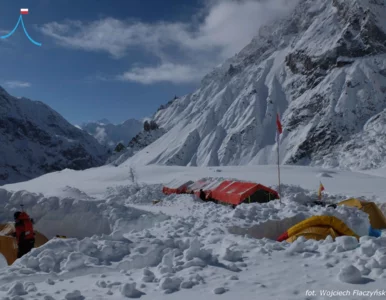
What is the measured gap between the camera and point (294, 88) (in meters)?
160

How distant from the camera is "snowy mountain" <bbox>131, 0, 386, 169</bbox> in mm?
118312

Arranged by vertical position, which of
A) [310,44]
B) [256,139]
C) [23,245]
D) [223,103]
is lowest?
[23,245]

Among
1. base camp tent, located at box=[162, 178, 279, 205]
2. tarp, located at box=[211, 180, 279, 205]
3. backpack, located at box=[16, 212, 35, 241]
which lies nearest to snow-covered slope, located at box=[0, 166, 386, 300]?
backpack, located at box=[16, 212, 35, 241]

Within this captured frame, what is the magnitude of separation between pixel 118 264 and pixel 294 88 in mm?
162611

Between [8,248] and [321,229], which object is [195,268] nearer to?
[321,229]

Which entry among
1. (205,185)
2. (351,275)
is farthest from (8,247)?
(205,185)

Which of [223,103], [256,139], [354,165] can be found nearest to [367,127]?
[354,165]

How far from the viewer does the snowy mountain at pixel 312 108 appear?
388 ft

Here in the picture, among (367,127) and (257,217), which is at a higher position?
(367,127)

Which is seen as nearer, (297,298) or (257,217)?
(297,298)

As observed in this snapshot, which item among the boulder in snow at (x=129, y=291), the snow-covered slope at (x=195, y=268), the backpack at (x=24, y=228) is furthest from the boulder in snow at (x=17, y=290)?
the backpack at (x=24, y=228)

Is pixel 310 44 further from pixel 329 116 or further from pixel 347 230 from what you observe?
pixel 347 230

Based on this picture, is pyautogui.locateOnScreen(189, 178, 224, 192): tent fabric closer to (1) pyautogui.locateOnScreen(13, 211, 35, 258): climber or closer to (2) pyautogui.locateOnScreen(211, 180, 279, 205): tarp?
(2) pyautogui.locateOnScreen(211, 180, 279, 205): tarp

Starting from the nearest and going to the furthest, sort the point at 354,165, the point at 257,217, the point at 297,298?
the point at 297,298
the point at 257,217
the point at 354,165
